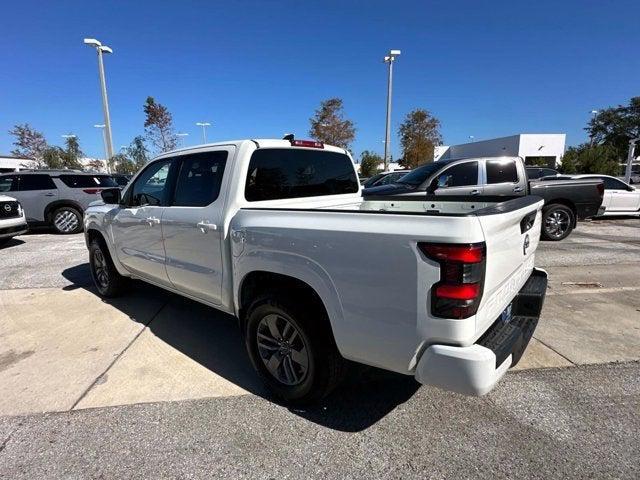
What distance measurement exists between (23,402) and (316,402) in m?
2.23

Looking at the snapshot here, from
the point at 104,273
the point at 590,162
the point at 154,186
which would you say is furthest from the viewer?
the point at 590,162

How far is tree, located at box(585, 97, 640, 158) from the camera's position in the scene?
6269 centimetres

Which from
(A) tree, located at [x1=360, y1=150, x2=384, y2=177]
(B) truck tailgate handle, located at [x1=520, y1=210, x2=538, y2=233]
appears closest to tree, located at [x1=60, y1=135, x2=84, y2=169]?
(A) tree, located at [x1=360, y1=150, x2=384, y2=177]

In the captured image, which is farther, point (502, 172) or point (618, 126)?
point (618, 126)

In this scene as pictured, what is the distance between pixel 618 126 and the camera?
6419 cm

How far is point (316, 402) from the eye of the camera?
2.72 meters

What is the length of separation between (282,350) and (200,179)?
1.68m

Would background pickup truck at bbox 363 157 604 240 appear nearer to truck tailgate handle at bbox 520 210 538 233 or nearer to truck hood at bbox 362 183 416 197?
truck hood at bbox 362 183 416 197

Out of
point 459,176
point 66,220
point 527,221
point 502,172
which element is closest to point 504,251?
point 527,221

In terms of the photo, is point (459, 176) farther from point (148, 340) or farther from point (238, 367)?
point (148, 340)

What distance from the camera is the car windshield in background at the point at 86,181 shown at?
1068 centimetres

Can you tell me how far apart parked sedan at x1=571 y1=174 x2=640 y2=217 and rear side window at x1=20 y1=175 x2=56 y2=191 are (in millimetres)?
16294

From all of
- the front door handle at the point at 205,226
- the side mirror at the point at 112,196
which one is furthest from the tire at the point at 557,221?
the side mirror at the point at 112,196

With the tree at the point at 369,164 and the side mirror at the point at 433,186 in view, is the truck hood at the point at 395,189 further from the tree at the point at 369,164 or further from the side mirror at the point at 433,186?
the tree at the point at 369,164
